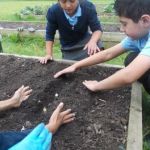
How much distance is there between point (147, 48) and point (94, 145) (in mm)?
785

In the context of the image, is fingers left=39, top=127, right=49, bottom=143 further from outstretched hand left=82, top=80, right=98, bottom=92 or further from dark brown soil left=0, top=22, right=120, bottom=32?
dark brown soil left=0, top=22, right=120, bottom=32

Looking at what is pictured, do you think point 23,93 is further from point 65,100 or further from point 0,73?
point 0,73

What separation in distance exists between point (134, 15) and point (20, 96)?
1054 millimetres

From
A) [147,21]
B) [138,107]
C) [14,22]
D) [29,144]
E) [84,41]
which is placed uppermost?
[147,21]

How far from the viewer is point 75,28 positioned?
432 cm

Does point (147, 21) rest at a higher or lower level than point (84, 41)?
higher

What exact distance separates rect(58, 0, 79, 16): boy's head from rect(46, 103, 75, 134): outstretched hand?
51.0 inches

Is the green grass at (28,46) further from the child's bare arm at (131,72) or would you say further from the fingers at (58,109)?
the fingers at (58,109)

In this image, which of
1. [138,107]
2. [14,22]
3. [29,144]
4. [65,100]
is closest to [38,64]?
[65,100]

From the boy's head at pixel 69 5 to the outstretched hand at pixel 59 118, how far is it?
4.25 ft

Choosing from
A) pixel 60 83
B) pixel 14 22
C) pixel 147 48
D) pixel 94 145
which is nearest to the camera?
pixel 94 145

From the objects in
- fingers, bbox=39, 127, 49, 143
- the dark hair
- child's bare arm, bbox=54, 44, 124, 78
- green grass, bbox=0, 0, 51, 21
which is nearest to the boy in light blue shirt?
the dark hair

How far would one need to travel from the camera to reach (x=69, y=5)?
3816 mm

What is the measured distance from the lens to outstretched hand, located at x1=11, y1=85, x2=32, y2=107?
9.59ft
